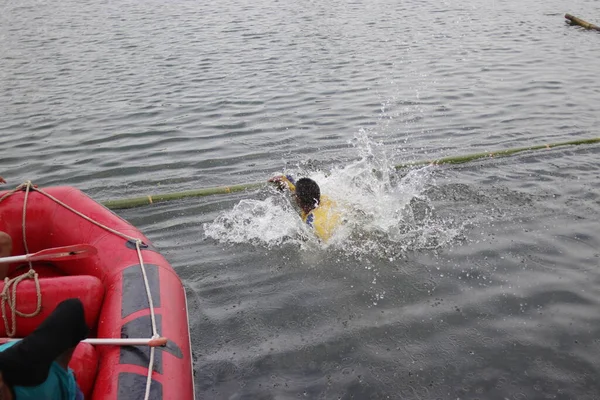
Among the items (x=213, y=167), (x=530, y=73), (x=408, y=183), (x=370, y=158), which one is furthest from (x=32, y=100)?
(x=530, y=73)

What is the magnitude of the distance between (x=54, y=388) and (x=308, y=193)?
352 centimetres

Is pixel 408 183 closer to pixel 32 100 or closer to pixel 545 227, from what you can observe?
pixel 545 227

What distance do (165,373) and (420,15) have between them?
18.3m

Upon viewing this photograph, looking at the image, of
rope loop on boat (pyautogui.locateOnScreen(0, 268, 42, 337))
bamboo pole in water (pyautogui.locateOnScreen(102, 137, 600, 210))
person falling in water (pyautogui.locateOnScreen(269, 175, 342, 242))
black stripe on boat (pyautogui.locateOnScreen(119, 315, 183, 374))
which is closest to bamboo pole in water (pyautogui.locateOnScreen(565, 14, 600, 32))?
bamboo pole in water (pyautogui.locateOnScreen(102, 137, 600, 210))

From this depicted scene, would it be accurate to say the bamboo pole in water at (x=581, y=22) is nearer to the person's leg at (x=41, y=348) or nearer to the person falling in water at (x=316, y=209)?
the person falling in water at (x=316, y=209)

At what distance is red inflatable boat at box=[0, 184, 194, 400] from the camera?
3.40m

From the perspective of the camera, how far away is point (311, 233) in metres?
5.83

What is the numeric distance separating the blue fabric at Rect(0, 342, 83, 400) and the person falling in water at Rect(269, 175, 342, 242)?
316cm

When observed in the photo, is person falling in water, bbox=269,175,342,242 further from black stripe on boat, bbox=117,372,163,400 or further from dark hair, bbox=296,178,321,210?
→ black stripe on boat, bbox=117,372,163,400

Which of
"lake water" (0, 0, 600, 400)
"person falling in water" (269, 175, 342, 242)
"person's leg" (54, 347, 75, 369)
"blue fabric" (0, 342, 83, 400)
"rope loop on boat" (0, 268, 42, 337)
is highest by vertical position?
"person's leg" (54, 347, 75, 369)

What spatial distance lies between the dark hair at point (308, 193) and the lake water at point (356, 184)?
0.33 meters

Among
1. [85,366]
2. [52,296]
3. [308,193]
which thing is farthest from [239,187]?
[85,366]

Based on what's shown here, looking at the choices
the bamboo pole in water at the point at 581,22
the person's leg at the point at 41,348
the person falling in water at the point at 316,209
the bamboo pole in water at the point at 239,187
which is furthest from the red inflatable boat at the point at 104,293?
the bamboo pole in water at the point at 581,22

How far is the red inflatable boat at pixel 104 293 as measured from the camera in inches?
134
